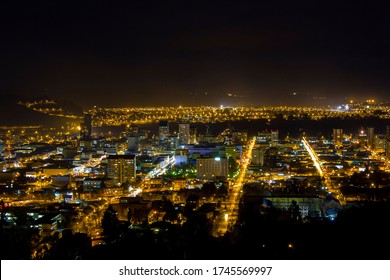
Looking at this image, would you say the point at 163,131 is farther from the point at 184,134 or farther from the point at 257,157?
the point at 257,157

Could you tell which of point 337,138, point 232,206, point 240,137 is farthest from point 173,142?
point 232,206

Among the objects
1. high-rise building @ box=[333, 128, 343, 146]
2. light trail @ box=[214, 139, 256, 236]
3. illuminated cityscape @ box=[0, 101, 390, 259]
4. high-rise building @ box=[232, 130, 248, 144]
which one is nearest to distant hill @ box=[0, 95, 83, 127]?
illuminated cityscape @ box=[0, 101, 390, 259]

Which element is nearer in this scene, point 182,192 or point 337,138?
point 182,192

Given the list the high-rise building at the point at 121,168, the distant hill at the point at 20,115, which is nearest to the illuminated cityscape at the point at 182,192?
the high-rise building at the point at 121,168

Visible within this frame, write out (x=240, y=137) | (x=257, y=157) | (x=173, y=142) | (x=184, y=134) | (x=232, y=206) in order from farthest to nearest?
(x=240, y=137), (x=184, y=134), (x=173, y=142), (x=257, y=157), (x=232, y=206)

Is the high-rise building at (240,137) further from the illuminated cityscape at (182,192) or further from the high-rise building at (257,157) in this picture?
the high-rise building at (257,157)

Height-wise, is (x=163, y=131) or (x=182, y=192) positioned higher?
(x=163, y=131)
